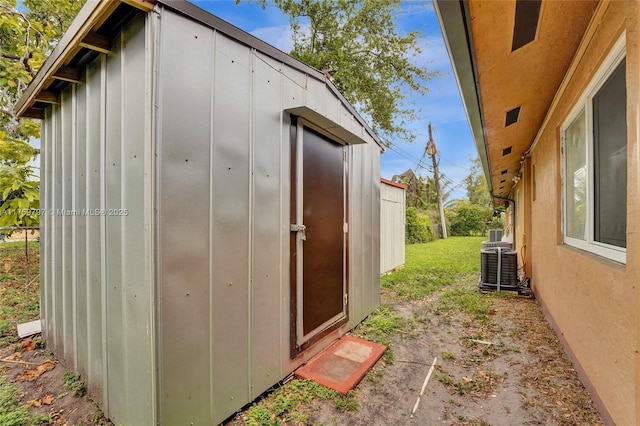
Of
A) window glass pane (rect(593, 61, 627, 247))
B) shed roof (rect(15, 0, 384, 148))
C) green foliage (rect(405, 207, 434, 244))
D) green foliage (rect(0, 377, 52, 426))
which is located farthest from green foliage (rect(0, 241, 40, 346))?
green foliage (rect(405, 207, 434, 244))

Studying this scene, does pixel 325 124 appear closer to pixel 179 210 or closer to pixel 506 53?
pixel 506 53

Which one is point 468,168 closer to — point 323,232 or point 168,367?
point 323,232

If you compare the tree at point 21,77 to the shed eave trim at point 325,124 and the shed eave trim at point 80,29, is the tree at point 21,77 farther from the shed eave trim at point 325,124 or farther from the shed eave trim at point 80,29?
the shed eave trim at point 325,124

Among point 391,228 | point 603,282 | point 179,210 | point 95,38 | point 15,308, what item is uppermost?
point 95,38

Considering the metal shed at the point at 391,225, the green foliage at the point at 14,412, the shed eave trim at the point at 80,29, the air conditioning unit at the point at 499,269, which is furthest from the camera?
the metal shed at the point at 391,225

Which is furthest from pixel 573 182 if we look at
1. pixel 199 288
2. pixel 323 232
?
pixel 199 288

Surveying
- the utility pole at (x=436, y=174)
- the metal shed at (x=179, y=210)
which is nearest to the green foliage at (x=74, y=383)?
the metal shed at (x=179, y=210)

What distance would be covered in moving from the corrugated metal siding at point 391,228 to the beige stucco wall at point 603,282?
9.99 ft

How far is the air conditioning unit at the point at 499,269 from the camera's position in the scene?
5062mm

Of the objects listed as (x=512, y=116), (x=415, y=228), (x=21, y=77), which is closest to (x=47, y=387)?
(x=21, y=77)

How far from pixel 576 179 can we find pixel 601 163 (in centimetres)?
71

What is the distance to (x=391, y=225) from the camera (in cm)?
661

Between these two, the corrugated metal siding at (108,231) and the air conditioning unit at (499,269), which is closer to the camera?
the corrugated metal siding at (108,231)

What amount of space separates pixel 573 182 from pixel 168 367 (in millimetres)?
3732
